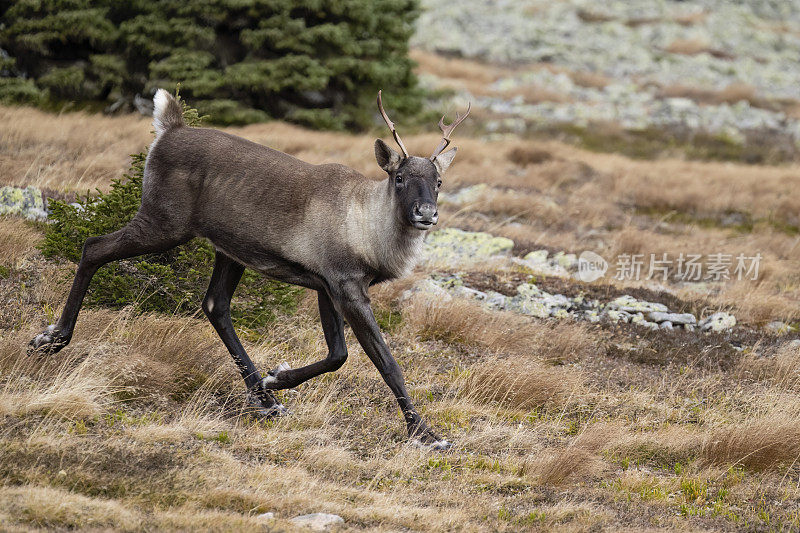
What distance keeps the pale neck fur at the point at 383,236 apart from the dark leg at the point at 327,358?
20.8 inches

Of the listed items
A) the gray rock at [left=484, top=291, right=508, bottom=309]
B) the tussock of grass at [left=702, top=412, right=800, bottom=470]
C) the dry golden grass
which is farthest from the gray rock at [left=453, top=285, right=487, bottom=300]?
the dry golden grass

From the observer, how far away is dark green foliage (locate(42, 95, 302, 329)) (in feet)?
25.1

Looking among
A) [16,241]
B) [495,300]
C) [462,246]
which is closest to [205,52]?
[462,246]

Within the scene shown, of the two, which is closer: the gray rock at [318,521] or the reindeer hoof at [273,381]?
the gray rock at [318,521]

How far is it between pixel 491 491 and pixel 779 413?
2.88 m

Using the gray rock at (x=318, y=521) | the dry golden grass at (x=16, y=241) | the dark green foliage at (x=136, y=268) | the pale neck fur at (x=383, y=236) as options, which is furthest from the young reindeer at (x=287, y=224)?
the dry golden grass at (x=16, y=241)

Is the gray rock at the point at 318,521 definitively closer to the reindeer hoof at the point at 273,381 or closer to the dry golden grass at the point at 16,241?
the reindeer hoof at the point at 273,381

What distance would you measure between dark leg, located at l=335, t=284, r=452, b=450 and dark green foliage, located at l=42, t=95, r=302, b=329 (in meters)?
2.11

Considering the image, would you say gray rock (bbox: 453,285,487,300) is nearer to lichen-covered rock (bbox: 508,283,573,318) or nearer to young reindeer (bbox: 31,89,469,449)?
lichen-covered rock (bbox: 508,283,573,318)

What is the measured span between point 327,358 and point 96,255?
6.36ft

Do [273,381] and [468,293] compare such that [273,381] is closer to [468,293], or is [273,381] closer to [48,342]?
[48,342]

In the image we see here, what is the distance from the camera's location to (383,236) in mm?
6242

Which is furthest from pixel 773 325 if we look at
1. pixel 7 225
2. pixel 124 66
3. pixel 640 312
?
pixel 124 66

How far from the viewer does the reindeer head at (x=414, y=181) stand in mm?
5781
